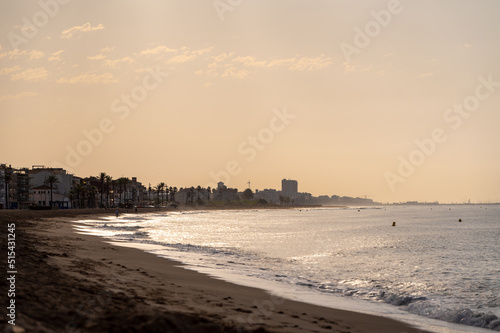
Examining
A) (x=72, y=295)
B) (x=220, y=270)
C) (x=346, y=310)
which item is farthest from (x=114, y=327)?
(x=220, y=270)

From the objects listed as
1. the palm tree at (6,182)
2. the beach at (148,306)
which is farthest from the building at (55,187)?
the beach at (148,306)

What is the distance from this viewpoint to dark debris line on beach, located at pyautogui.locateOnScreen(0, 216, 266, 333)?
804 cm

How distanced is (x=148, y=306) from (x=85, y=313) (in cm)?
199

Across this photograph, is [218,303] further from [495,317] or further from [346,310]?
[495,317]

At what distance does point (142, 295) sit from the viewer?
12.6 m

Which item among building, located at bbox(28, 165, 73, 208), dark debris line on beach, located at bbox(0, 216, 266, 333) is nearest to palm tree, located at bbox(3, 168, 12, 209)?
building, located at bbox(28, 165, 73, 208)

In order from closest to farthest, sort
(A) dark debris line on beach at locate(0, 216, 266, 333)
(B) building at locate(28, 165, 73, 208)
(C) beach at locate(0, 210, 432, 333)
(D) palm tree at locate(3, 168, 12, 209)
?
1. (A) dark debris line on beach at locate(0, 216, 266, 333)
2. (C) beach at locate(0, 210, 432, 333)
3. (D) palm tree at locate(3, 168, 12, 209)
4. (B) building at locate(28, 165, 73, 208)

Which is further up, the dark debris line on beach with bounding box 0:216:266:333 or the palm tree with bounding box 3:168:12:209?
the palm tree with bounding box 3:168:12:209

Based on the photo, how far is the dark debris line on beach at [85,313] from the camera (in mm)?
8039

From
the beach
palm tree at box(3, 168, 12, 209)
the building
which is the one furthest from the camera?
the building

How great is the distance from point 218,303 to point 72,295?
163 inches

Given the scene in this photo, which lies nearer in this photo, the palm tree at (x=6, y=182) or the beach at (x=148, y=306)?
the beach at (x=148, y=306)

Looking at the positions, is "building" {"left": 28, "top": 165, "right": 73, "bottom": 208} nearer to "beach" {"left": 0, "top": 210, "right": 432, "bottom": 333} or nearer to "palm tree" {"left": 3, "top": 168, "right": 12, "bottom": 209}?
"palm tree" {"left": 3, "top": 168, "right": 12, "bottom": 209}

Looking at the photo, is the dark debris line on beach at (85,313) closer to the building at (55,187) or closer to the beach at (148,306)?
the beach at (148,306)
